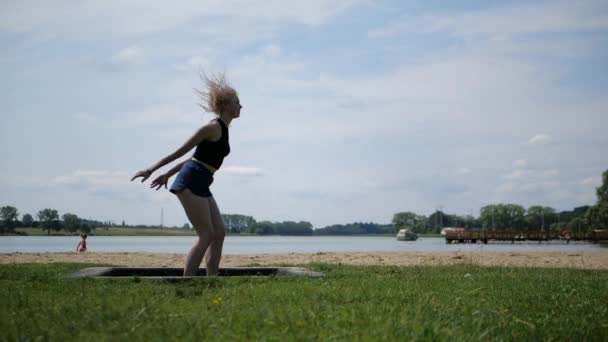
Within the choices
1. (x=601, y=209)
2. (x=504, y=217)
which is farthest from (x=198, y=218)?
(x=504, y=217)

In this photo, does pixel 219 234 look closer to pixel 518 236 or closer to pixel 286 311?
pixel 286 311

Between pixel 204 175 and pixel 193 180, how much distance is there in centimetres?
15

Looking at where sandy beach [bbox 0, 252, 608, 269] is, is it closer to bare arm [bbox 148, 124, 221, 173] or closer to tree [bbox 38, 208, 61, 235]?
bare arm [bbox 148, 124, 221, 173]

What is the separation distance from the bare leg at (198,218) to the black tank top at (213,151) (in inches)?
17.4

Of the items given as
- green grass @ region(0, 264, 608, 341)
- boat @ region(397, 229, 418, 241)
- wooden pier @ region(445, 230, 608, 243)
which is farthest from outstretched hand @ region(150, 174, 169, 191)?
boat @ region(397, 229, 418, 241)

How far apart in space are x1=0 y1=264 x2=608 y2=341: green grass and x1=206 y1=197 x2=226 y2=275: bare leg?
46cm

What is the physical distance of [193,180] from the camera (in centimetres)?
709

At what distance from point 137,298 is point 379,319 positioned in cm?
218

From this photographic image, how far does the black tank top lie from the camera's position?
7.24 metres

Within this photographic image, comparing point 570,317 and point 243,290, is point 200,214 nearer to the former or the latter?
point 243,290

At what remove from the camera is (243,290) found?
6180 millimetres

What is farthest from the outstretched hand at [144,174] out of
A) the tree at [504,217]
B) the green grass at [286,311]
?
the tree at [504,217]

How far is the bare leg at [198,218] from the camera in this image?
705 centimetres

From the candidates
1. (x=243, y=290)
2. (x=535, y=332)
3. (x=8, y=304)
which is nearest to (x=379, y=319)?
(x=535, y=332)
